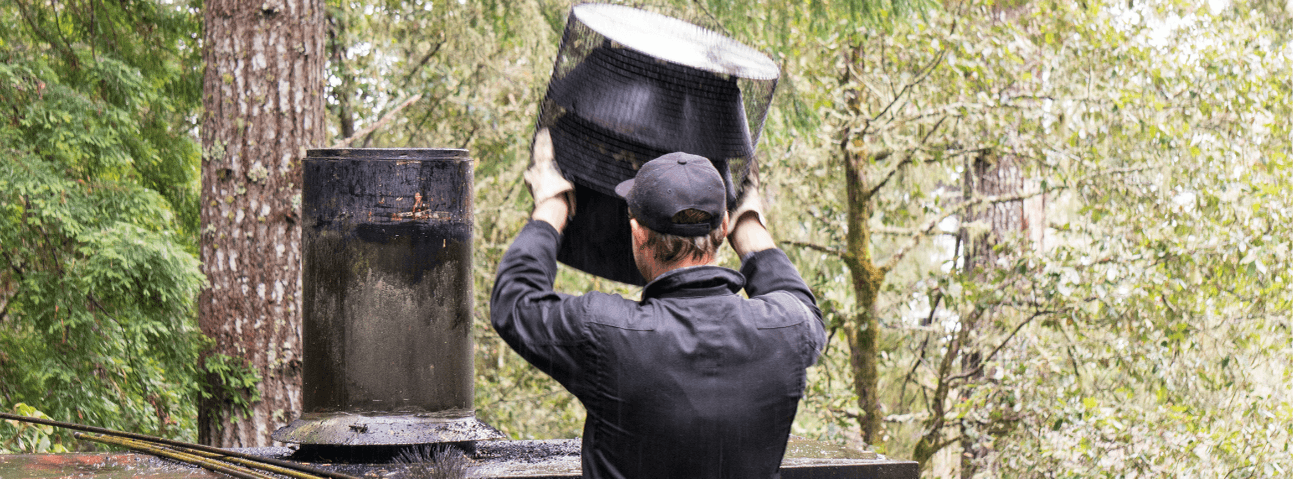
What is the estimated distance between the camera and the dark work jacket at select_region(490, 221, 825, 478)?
2.12 metres

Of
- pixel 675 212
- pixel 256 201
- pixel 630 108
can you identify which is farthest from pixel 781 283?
pixel 256 201

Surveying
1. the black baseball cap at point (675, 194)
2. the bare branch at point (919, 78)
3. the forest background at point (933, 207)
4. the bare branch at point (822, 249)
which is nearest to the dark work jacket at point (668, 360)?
the black baseball cap at point (675, 194)

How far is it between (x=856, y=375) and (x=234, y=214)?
506 cm

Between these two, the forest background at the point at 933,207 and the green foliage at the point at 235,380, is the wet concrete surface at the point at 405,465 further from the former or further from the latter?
the forest background at the point at 933,207

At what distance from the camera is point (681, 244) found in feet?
7.24

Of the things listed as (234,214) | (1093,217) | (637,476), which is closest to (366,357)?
(637,476)

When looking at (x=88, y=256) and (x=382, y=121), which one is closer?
(x=88, y=256)

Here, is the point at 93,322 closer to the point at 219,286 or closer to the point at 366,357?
the point at 219,286

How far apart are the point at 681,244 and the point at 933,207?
536cm

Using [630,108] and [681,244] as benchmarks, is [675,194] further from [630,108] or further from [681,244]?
[630,108]

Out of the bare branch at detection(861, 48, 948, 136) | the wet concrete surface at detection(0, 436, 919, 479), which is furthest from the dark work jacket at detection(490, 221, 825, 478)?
the bare branch at detection(861, 48, 948, 136)

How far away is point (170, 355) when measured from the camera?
5.09m

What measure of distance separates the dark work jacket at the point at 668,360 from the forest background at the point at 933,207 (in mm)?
3204

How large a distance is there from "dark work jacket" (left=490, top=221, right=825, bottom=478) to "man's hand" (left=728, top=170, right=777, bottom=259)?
0.95 feet
